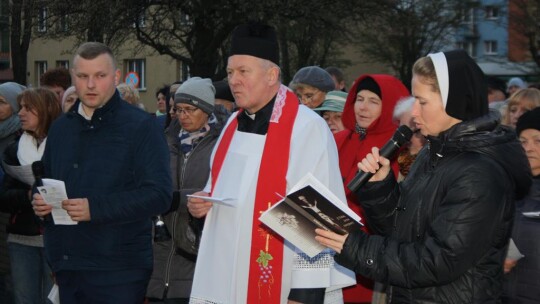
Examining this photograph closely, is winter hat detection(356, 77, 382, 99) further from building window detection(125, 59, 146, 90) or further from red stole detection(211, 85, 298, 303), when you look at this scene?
building window detection(125, 59, 146, 90)

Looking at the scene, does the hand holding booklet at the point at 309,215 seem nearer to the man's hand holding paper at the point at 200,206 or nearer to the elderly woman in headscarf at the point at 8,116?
the man's hand holding paper at the point at 200,206

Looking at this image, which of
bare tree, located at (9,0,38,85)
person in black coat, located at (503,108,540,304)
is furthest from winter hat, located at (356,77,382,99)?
bare tree, located at (9,0,38,85)

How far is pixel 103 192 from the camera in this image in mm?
4742

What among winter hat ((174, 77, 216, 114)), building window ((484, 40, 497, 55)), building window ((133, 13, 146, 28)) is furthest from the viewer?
building window ((484, 40, 497, 55))

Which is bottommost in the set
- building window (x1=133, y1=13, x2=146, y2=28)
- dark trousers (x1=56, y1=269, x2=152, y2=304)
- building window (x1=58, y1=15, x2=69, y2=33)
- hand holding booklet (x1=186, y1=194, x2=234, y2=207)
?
dark trousers (x1=56, y1=269, x2=152, y2=304)

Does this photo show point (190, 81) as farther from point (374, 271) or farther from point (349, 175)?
point (374, 271)

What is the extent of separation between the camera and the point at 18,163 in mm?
6555

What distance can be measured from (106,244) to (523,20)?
1538 inches

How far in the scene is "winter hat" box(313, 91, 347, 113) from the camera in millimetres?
7273

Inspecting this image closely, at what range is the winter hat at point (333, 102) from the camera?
7273mm

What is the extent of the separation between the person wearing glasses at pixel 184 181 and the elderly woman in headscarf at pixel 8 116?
1980 mm

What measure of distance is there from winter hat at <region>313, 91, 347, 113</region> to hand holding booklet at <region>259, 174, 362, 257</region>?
3.81m

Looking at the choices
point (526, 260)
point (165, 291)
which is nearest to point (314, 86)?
point (165, 291)

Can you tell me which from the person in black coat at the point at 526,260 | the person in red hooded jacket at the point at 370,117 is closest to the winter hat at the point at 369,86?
the person in red hooded jacket at the point at 370,117
